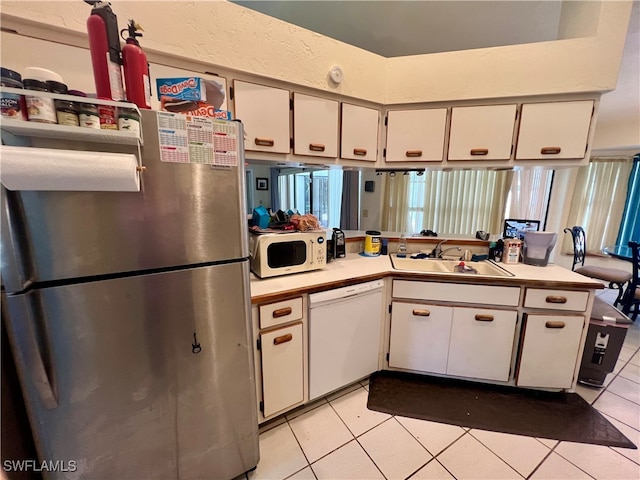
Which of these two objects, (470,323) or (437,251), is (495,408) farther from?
(437,251)

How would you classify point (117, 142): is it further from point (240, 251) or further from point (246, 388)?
point (246, 388)

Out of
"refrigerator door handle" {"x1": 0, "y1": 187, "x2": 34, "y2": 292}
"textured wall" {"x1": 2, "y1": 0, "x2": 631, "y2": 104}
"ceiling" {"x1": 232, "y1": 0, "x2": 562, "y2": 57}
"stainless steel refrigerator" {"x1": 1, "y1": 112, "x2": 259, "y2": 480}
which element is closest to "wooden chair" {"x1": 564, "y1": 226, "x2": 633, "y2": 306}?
"textured wall" {"x1": 2, "y1": 0, "x2": 631, "y2": 104}

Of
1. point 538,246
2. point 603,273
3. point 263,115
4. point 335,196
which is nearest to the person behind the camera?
point 263,115

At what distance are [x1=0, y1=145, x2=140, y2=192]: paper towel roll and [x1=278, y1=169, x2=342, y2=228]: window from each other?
1521 mm

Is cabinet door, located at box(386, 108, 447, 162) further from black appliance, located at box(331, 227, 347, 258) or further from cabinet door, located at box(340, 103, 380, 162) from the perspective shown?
black appliance, located at box(331, 227, 347, 258)

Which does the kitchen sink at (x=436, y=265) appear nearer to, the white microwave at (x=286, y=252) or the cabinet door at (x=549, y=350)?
the cabinet door at (x=549, y=350)

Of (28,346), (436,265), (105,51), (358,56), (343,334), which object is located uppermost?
(358,56)

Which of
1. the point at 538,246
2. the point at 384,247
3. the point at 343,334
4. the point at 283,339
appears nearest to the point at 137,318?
the point at 283,339

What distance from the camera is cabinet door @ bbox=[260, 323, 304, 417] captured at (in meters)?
1.46

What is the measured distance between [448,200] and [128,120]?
4.30 meters

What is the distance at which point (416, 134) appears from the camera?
1.98m

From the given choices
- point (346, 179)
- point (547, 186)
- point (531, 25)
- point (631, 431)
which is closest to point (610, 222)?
point (547, 186)

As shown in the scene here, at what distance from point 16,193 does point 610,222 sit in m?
6.60

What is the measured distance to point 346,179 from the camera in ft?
10.9
